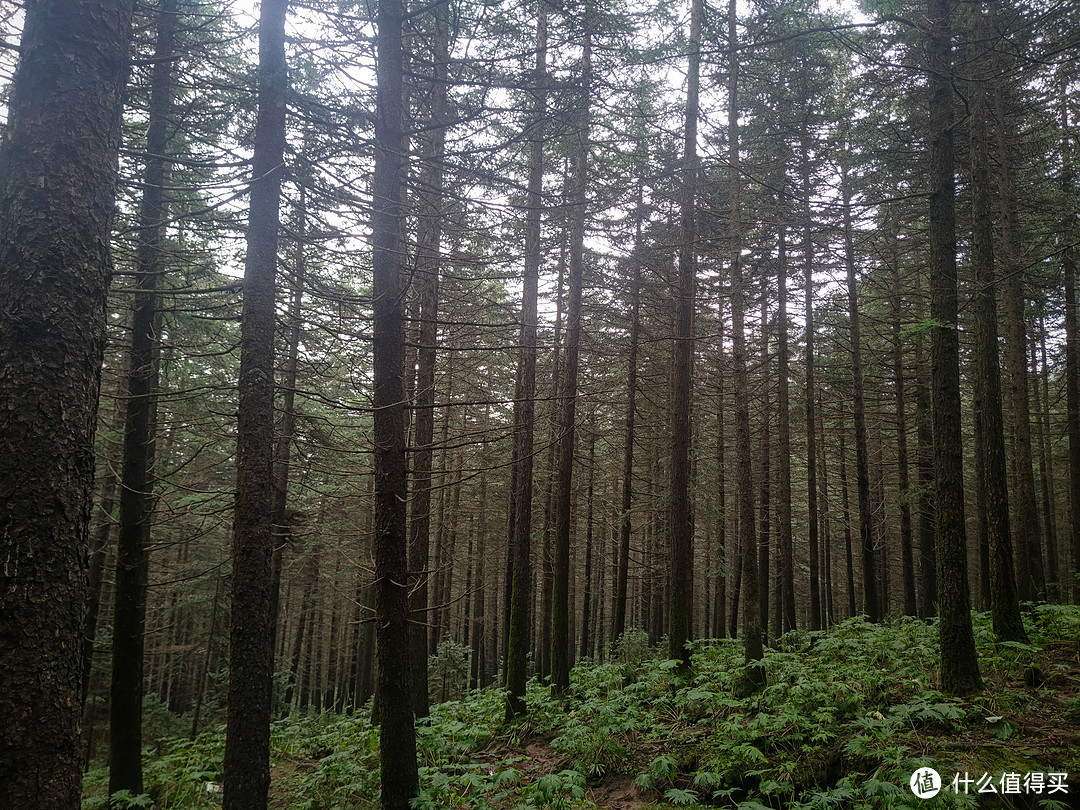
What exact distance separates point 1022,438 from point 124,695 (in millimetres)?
20045

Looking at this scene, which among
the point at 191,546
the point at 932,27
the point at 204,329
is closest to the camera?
the point at 932,27

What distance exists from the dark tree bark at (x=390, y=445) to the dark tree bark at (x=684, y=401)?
22.2 feet

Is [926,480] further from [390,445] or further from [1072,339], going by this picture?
[390,445]

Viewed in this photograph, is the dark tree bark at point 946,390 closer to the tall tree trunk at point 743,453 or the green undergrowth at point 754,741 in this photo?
the green undergrowth at point 754,741

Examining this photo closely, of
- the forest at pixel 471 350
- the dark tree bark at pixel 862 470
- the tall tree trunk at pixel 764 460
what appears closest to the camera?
the forest at pixel 471 350

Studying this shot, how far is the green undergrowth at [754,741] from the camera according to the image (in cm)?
583

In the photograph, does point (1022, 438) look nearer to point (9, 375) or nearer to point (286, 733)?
point (9, 375)

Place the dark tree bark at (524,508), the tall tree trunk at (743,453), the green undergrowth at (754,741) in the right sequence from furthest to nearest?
the dark tree bark at (524,508), the tall tree trunk at (743,453), the green undergrowth at (754,741)

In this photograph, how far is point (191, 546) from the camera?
23781 mm

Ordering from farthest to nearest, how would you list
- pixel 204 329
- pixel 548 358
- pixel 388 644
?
pixel 548 358 < pixel 204 329 < pixel 388 644

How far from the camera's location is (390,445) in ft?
19.9

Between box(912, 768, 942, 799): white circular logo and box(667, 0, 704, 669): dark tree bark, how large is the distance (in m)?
5.59

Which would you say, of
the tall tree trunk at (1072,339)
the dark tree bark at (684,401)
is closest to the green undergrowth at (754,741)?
the dark tree bark at (684,401)

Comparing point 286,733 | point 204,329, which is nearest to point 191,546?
point 286,733
